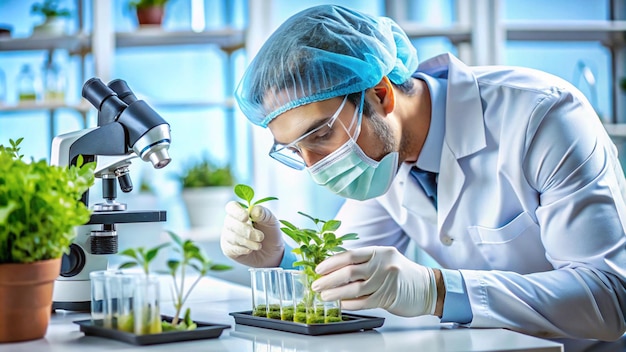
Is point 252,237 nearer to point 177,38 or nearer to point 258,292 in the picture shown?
point 258,292

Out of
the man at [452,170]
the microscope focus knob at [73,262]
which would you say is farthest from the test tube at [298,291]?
the microscope focus knob at [73,262]

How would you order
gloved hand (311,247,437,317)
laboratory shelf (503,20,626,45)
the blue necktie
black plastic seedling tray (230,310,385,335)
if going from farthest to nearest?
laboratory shelf (503,20,626,45), the blue necktie, gloved hand (311,247,437,317), black plastic seedling tray (230,310,385,335)

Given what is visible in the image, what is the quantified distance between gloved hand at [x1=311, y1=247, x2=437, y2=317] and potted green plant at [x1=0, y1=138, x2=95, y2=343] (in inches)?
15.0

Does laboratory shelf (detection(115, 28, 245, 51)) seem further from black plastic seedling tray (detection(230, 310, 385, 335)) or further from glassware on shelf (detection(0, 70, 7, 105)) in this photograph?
black plastic seedling tray (detection(230, 310, 385, 335))

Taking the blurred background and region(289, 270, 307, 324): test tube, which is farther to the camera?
the blurred background

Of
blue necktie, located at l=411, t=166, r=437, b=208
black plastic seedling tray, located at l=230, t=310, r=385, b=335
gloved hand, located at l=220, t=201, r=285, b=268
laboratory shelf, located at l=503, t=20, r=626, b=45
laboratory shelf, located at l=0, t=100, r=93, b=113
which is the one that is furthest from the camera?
laboratory shelf, located at l=503, t=20, r=626, b=45

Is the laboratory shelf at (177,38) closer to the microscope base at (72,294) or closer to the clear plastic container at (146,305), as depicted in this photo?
the microscope base at (72,294)

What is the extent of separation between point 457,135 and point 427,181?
0.16 metres

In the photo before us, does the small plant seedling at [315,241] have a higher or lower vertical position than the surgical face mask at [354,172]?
lower

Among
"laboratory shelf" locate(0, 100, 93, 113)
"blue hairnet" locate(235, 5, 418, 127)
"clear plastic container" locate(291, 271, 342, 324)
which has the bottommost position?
"clear plastic container" locate(291, 271, 342, 324)

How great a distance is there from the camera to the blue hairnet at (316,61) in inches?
61.8

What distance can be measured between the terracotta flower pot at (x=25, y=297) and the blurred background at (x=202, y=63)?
224 centimetres

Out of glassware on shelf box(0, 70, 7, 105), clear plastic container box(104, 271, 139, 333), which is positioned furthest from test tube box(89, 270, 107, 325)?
glassware on shelf box(0, 70, 7, 105)

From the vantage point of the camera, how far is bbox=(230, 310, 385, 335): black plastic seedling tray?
112cm
